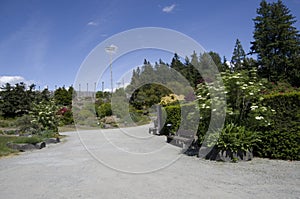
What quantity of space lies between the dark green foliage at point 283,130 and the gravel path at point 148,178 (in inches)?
13.4

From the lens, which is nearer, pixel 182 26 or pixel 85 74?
pixel 85 74

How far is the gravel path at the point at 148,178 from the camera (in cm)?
381

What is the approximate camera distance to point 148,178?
4.69 m

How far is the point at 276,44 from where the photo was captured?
36.3 metres

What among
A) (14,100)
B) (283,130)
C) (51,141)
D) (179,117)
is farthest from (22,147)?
(14,100)

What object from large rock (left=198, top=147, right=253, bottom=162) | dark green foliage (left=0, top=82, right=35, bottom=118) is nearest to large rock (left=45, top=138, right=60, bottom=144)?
large rock (left=198, top=147, right=253, bottom=162)

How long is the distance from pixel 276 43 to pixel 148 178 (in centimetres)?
3819

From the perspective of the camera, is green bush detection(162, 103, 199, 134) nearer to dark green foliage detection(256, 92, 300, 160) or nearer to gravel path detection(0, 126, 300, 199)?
dark green foliage detection(256, 92, 300, 160)

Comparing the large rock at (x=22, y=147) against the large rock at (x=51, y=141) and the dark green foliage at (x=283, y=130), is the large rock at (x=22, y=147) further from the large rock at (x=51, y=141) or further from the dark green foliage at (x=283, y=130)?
the dark green foliage at (x=283, y=130)

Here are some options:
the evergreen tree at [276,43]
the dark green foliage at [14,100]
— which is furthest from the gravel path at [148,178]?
the evergreen tree at [276,43]

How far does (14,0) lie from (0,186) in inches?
323

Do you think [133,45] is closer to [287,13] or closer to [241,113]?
[241,113]

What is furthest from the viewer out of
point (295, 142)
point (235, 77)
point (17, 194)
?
point (235, 77)

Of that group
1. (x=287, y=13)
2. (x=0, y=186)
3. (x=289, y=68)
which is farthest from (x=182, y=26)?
(x=287, y=13)
